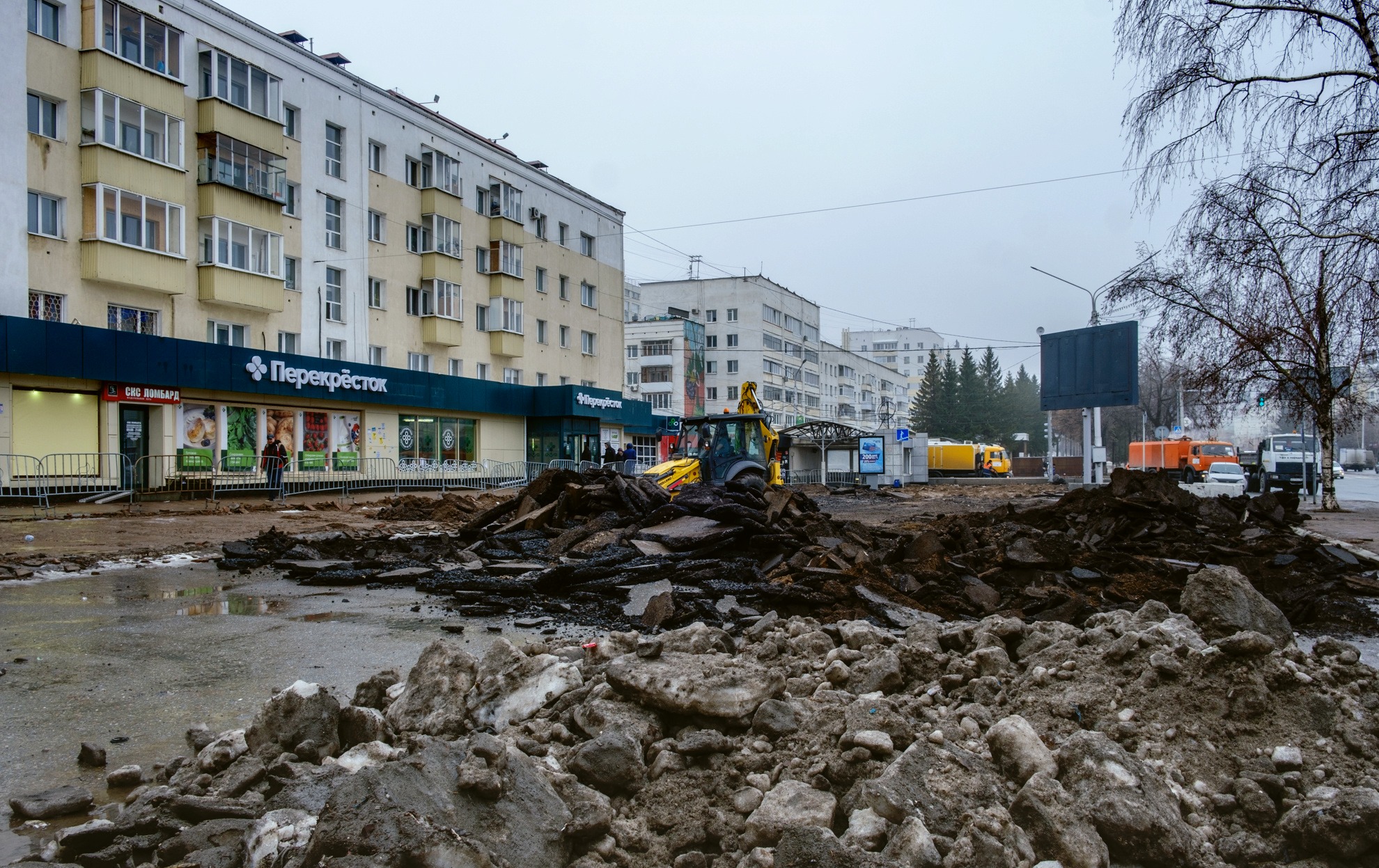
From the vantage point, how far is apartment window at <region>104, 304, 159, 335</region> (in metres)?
23.3

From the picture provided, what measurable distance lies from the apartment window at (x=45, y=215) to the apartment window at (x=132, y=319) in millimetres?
2165

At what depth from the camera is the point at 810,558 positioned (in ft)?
29.9

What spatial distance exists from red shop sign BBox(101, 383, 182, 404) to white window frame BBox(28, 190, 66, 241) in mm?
3890

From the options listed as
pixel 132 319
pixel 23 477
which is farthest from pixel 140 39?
pixel 23 477

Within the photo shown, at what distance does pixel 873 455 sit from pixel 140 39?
32363 mm

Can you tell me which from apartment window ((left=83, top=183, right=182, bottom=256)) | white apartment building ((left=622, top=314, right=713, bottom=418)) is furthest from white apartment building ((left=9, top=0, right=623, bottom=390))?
white apartment building ((left=622, top=314, right=713, bottom=418))

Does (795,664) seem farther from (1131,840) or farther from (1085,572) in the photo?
(1085,572)

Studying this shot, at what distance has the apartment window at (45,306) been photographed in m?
21.7

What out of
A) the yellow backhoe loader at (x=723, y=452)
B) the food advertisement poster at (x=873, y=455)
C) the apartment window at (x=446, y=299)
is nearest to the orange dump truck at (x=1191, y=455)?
Result: the food advertisement poster at (x=873, y=455)

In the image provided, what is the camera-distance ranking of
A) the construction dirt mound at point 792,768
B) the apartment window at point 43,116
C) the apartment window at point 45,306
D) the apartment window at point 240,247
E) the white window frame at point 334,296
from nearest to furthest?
the construction dirt mound at point 792,768 → the apartment window at point 45,306 → the apartment window at point 43,116 → the apartment window at point 240,247 → the white window frame at point 334,296

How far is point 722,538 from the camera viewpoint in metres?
10.2

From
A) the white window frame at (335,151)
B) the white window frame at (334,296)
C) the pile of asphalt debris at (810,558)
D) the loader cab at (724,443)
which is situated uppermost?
the white window frame at (335,151)

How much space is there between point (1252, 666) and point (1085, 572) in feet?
16.3

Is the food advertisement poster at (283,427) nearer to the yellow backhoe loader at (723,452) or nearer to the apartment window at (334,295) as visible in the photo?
the apartment window at (334,295)
